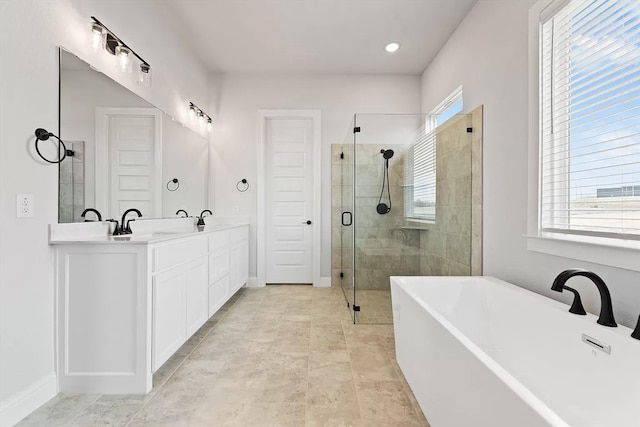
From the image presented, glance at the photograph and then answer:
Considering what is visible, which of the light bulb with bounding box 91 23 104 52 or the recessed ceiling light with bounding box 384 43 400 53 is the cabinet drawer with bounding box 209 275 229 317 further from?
the recessed ceiling light with bounding box 384 43 400 53

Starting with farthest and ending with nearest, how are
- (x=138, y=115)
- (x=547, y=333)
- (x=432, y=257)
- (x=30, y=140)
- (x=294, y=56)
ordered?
(x=294, y=56) → (x=432, y=257) → (x=138, y=115) → (x=30, y=140) → (x=547, y=333)

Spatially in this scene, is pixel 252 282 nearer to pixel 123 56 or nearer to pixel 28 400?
pixel 28 400

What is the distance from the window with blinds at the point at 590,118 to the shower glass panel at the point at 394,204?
1167 millimetres

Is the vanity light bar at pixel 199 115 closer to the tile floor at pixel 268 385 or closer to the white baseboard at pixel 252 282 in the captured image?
the white baseboard at pixel 252 282

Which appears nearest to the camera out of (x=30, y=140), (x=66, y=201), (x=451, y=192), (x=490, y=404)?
(x=490, y=404)

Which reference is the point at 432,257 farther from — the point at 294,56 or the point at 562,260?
the point at 294,56

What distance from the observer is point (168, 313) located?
199cm

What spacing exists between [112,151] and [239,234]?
1.70 m

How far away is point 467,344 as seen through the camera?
1.08 m

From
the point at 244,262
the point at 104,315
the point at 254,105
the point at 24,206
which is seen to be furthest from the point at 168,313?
the point at 254,105

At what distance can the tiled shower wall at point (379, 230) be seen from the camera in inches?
124

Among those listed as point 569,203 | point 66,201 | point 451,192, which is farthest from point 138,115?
point 569,203

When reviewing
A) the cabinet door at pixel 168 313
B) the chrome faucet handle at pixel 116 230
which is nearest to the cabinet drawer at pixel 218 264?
the cabinet door at pixel 168 313

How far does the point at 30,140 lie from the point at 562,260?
9.12ft
